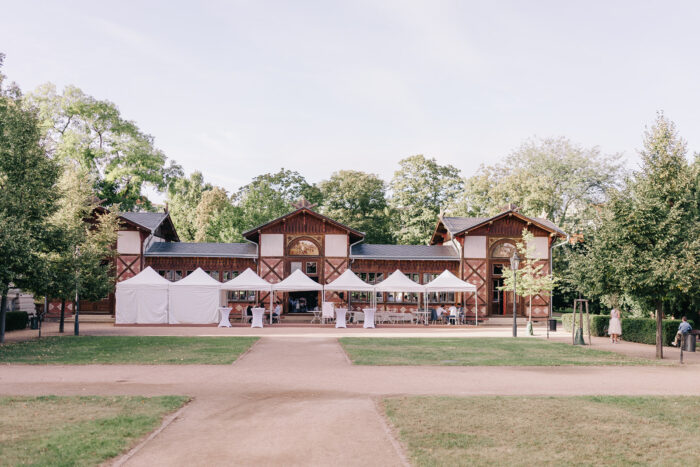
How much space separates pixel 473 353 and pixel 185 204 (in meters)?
42.9

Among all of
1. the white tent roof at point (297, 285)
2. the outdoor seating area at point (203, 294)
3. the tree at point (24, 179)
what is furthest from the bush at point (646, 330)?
the tree at point (24, 179)

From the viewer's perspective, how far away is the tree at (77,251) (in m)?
20.8

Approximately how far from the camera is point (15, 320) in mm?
25094

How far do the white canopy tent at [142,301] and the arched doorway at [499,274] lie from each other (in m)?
19.1

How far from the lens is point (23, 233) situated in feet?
59.7

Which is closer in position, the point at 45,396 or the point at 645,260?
the point at 45,396

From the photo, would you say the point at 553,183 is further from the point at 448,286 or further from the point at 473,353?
the point at 473,353

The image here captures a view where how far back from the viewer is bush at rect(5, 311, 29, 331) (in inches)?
964

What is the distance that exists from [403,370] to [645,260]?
8.07m

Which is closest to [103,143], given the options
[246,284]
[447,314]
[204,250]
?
[204,250]

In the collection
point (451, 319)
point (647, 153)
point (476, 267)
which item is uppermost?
point (647, 153)

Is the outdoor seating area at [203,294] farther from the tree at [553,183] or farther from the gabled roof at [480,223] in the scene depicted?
the tree at [553,183]

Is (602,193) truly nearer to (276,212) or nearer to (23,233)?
(276,212)

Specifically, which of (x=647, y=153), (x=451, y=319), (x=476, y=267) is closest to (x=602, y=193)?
(x=476, y=267)
